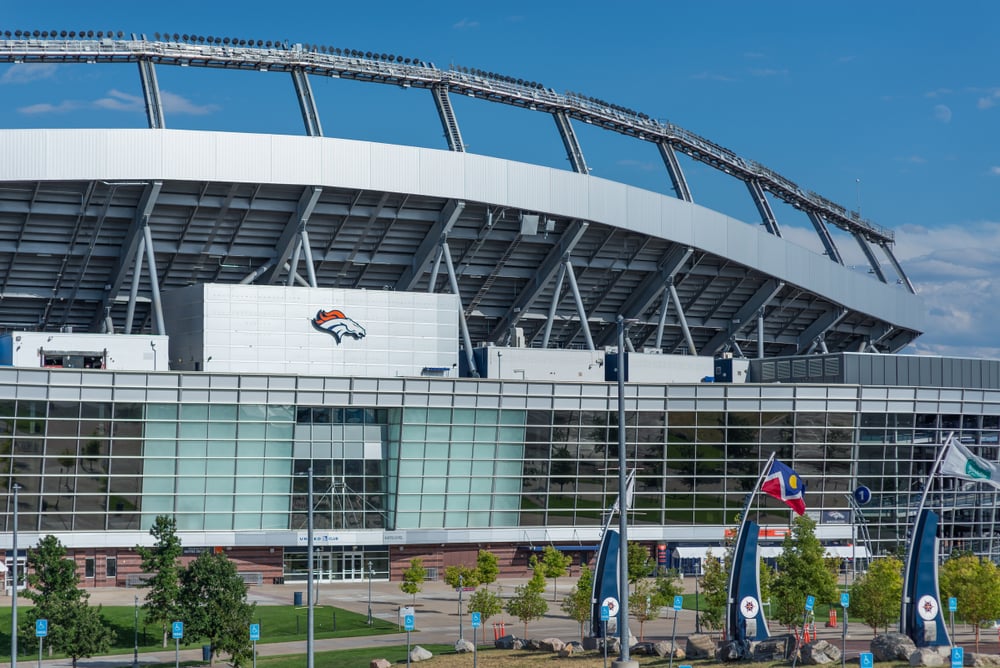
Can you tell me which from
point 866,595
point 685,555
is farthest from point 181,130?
point 866,595

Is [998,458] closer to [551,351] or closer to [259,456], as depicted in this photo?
[551,351]

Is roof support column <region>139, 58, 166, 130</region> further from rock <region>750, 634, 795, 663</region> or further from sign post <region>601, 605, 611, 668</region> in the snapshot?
rock <region>750, 634, 795, 663</region>

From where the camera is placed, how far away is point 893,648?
142 ft

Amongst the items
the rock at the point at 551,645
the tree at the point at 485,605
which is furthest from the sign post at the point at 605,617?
the tree at the point at 485,605

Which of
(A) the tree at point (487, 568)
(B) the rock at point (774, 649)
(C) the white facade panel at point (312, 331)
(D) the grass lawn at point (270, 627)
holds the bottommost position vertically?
(D) the grass lawn at point (270, 627)

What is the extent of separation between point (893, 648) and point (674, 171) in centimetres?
6645

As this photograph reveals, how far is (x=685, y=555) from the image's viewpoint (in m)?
85.4

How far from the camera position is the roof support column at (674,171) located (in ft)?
347

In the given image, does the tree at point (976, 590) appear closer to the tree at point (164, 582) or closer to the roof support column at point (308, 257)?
the tree at point (164, 582)

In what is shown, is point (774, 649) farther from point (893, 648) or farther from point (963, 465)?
point (963, 465)

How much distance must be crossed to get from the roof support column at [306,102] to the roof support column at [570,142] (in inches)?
751

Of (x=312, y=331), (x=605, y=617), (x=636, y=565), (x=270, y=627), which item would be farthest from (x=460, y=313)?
(x=605, y=617)

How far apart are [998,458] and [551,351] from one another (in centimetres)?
2999

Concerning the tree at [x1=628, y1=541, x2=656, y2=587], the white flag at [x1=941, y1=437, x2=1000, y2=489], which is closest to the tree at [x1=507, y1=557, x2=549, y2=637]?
the tree at [x1=628, y1=541, x2=656, y2=587]
